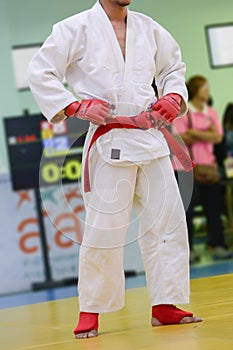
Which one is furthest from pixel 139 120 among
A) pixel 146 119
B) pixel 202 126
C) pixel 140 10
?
pixel 140 10

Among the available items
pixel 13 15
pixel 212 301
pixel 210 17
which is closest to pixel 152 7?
pixel 210 17

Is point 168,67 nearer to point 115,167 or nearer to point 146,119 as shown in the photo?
point 146,119

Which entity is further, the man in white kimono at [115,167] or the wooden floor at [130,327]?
the man in white kimono at [115,167]

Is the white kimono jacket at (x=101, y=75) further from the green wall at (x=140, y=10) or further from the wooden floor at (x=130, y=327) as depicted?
the green wall at (x=140, y=10)

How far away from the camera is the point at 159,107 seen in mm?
3674

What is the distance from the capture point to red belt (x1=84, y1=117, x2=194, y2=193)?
3.67 meters

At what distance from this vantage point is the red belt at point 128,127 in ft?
12.0

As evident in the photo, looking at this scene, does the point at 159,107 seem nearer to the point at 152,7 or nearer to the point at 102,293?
the point at 102,293

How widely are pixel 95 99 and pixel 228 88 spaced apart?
5.24 m

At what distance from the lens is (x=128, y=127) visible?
367 centimetres

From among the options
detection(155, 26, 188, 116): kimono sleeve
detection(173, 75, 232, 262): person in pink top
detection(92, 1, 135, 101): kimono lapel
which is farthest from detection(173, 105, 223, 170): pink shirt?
detection(92, 1, 135, 101): kimono lapel

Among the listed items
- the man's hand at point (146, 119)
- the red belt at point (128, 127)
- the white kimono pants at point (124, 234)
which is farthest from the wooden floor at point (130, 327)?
the man's hand at point (146, 119)

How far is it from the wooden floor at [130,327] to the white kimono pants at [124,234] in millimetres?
144

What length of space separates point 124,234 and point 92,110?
480 mm
